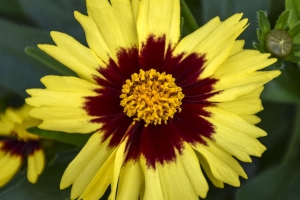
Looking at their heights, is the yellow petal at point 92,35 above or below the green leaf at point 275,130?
above

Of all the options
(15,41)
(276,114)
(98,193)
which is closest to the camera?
(98,193)

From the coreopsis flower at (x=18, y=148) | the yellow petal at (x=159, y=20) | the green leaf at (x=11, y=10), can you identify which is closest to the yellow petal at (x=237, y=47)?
the yellow petal at (x=159, y=20)

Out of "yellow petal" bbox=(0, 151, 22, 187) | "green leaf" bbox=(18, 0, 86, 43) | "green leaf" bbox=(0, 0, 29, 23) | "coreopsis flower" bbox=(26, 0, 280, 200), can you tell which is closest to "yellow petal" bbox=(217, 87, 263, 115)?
"coreopsis flower" bbox=(26, 0, 280, 200)

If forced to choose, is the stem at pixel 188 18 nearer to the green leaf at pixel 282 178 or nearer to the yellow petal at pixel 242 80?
the yellow petal at pixel 242 80

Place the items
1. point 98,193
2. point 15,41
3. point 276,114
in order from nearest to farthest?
point 98,193 → point 15,41 → point 276,114

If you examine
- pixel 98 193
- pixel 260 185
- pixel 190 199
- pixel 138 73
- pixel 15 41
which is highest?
pixel 15 41

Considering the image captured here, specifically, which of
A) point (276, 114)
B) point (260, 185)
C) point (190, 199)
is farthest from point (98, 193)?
point (276, 114)

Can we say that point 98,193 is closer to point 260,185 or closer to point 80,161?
point 80,161

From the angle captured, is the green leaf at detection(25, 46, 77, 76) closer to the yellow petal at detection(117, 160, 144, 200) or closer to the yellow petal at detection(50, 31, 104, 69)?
the yellow petal at detection(50, 31, 104, 69)
